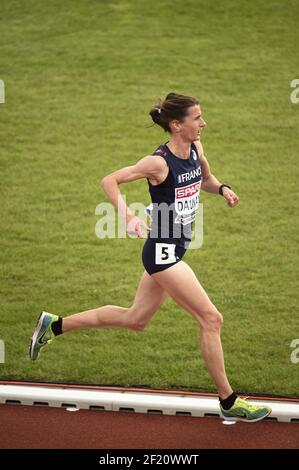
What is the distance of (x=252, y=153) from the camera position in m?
12.1

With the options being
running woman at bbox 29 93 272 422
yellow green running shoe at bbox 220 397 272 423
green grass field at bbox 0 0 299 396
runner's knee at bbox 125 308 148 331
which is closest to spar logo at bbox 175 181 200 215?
running woman at bbox 29 93 272 422

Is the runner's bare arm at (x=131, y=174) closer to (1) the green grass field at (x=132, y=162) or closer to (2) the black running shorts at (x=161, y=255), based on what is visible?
(2) the black running shorts at (x=161, y=255)

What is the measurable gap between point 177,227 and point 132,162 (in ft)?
19.4

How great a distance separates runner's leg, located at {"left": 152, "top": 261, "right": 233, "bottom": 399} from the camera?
600 centimetres

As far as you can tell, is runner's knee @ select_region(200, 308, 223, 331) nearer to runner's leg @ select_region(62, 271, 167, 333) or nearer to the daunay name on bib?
runner's leg @ select_region(62, 271, 167, 333)

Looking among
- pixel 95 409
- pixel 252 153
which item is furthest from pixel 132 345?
pixel 252 153

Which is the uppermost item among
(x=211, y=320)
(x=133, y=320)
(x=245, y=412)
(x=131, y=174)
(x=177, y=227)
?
(x=131, y=174)

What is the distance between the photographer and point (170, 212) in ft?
20.2

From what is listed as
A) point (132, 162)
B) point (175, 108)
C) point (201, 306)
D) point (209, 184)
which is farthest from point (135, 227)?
point (132, 162)

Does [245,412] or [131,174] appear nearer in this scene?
[131,174]

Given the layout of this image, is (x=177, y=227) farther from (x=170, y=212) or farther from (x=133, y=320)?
(x=133, y=320)

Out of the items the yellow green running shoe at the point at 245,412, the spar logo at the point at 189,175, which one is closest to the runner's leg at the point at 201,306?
the yellow green running shoe at the point at 245,412
